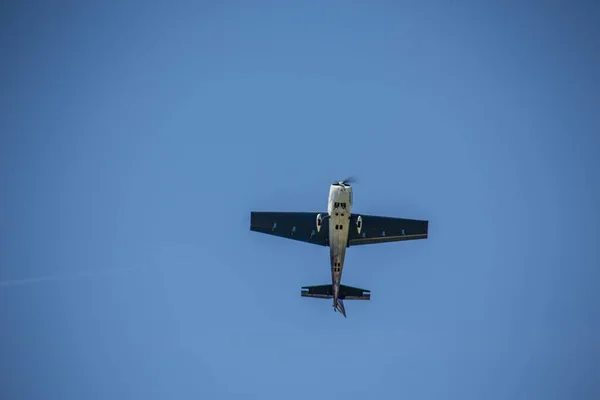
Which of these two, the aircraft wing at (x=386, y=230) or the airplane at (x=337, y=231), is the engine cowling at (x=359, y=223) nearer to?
the airplane at (x=337, y=231)

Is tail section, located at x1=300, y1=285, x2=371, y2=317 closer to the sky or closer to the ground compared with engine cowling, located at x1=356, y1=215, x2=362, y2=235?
closer to the ground

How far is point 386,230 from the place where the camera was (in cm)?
7156

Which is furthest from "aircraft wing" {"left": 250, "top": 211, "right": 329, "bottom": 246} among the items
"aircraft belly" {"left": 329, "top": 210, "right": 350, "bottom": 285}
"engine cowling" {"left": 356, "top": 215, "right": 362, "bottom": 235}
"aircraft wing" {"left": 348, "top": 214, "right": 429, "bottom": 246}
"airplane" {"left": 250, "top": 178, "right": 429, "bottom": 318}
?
"aircraft belly" {"left": 329, "top": 210, "right": 350, "bottom": 285}

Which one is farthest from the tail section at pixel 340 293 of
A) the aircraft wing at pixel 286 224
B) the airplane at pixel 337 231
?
the aircraft wing at pixel 286 224

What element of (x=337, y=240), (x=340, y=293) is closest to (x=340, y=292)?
(x=340, y=293)

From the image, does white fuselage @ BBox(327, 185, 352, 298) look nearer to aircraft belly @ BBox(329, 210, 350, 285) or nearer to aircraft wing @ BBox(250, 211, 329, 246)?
aircraft belly @ BBox(329, 210, 350, 285)

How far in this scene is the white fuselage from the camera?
2420 inches

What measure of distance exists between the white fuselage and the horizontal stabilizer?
178cm

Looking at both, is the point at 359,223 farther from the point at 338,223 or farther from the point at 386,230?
the point at 386,230

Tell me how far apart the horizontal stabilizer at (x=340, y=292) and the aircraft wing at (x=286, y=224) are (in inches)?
207

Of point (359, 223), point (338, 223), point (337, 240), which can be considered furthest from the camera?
point (359, 223)

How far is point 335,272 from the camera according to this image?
6619 centimetres

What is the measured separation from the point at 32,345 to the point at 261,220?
146457mm

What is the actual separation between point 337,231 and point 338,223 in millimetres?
1028
